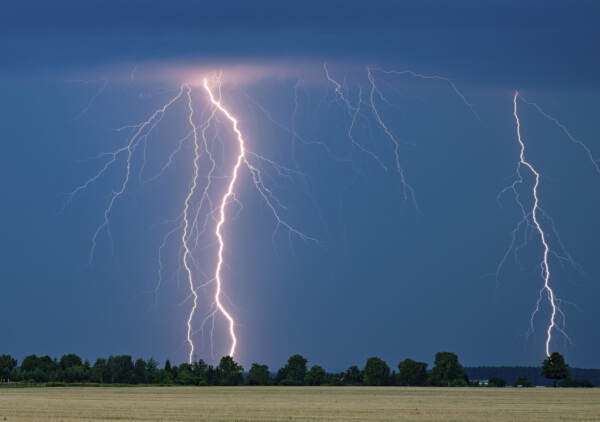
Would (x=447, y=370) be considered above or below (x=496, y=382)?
above

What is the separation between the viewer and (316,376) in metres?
84.0

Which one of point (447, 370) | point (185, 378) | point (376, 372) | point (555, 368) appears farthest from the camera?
point (555, 368)

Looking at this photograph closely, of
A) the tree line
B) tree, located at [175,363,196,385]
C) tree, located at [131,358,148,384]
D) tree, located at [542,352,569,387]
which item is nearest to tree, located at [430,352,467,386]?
the tree line

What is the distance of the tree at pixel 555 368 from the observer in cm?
9038

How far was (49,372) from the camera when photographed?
85250 millimetres

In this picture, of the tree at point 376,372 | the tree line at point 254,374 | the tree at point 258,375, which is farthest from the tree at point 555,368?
the tree at point 258,375

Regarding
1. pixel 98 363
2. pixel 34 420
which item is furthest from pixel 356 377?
pixel 34 420

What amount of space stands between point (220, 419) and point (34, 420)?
4792 mm

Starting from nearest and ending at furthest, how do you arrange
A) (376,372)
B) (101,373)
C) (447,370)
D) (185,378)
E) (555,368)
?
(185,378) < (101,373) < (376,372) < (447,370) < (555,368)

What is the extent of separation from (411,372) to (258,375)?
13.4 meters

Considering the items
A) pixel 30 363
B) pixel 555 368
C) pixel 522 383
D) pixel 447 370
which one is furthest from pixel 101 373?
pixel 555 368

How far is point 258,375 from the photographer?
8238 centimetres

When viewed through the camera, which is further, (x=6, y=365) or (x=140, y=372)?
(x=6, y=365)

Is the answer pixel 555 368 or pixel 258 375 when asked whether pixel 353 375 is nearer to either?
pixel 258 375
